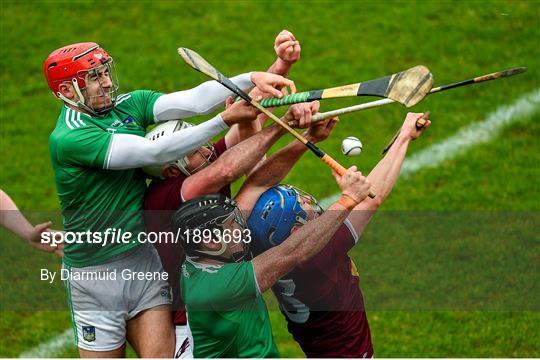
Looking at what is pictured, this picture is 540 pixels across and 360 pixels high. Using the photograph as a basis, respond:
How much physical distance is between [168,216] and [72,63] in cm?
95

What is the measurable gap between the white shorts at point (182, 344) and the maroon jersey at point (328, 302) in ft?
2.00

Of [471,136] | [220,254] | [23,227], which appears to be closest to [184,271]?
[220,254]

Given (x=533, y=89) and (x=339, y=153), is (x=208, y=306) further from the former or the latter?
(x=533, y=89)

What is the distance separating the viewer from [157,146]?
5.88m

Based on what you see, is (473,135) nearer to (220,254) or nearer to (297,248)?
(297,248)

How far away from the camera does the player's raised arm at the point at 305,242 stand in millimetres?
5840

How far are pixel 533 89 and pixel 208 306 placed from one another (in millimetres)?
6067

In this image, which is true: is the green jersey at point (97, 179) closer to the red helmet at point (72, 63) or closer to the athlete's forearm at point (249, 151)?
the red helmet at point (72, 63)

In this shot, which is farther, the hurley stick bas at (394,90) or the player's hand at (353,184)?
the player's hand at (353,184)

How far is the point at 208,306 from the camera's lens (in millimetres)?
5945

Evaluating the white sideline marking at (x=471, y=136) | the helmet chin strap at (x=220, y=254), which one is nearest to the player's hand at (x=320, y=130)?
the helmet chin strap at (x=220, y=254)

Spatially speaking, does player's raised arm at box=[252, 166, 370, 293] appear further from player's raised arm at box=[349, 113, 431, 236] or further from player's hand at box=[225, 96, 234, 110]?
player's hand at box=[225, 96, 234, 110]

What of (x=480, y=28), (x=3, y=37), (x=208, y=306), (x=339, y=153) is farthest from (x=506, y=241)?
(x=3, y=37)

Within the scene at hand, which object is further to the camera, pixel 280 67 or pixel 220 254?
pixel 280 67
